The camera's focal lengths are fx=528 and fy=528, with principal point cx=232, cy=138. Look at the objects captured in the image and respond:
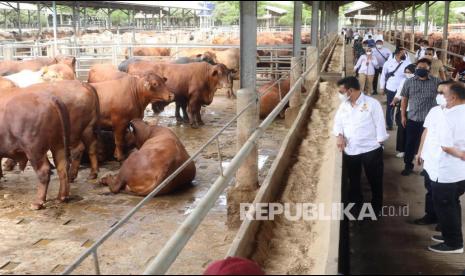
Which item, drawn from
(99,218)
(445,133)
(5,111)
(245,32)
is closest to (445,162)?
(445,133)

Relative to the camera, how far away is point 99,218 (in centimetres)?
683

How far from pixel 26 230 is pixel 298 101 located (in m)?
6.36

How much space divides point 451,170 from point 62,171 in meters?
5.19

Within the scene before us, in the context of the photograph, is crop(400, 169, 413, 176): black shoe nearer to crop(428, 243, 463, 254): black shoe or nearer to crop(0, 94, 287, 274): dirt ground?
crop(0, 94, 287, 274): dirt ground

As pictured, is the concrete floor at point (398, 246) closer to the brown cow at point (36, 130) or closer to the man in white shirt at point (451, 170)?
the man in white shirt at point (451, 170)

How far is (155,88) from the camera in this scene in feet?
35.6

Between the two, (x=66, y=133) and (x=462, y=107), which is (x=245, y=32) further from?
(x=66, y=133)

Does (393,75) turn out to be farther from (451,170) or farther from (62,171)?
(62,171)

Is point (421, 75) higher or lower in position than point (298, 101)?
higher

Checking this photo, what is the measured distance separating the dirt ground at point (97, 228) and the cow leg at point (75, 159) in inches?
5.5

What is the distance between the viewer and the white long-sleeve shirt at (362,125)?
6.04m

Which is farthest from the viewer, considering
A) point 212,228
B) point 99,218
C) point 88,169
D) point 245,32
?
point 88,169

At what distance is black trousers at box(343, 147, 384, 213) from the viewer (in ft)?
20.6

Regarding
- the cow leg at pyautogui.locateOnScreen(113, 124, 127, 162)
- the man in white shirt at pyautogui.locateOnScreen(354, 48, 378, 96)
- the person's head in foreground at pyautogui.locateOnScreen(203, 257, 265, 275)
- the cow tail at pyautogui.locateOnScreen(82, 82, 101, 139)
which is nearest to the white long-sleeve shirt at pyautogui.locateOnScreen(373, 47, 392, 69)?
the man in white shirt at pyautogui.locateOnScreen(354, 48, 378, 96)
